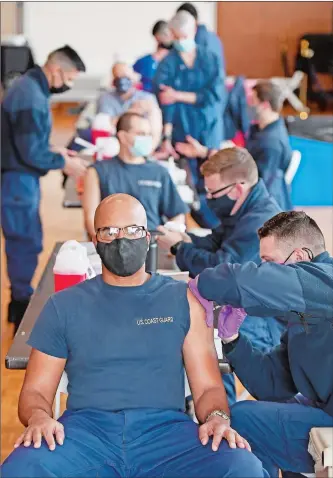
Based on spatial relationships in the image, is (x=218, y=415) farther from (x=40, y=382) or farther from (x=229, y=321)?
(x=40, y=382)

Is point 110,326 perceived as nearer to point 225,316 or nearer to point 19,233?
point 225,316

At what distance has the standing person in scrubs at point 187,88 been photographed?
645 cm

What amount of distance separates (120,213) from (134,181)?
1560 millimetres

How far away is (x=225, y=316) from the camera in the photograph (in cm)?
270

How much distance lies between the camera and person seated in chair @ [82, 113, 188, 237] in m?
→ 4.29

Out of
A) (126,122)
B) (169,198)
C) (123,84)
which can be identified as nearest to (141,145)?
(126,122)

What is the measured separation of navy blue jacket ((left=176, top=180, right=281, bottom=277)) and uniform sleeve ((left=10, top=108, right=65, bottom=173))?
5.21ft

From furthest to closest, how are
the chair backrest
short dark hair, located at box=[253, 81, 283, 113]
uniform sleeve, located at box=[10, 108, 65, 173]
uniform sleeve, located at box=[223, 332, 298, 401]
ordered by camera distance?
short dark hair, located at box=[253, 81, 283, 113] → the chair backrest → uniform sleeve, located at box=[10, 108, 65, 173] → uniform sleeve, located at box=[223, 332, 298, 401]

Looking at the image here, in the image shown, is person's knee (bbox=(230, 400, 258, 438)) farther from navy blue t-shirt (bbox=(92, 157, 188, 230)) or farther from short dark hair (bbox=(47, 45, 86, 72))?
short dark hair (bbox=(47, 45, 86, 72))

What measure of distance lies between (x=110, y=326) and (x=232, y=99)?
5102 millimetres

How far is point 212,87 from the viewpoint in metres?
6.55

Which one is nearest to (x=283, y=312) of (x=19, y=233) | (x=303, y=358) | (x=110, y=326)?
(x=303, y=358)

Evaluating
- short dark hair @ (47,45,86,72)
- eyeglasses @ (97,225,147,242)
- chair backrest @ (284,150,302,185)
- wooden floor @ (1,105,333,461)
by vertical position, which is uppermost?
short dark hair @ (47,45,86,72)

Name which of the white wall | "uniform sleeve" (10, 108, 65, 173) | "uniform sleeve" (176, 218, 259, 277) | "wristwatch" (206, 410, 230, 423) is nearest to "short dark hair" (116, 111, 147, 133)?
"uniform sleeve" (10, 108, 65, 173)
